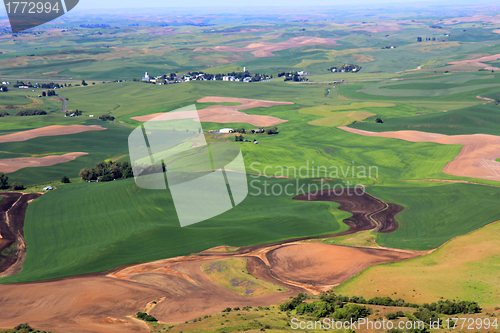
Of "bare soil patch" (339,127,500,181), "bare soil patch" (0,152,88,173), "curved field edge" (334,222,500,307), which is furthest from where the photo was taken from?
"bare soil patch" (0,152,88,173)

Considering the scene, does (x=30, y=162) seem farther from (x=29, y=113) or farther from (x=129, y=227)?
(x=29, y=113)

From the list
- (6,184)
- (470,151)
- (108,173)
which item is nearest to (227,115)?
(108,173)

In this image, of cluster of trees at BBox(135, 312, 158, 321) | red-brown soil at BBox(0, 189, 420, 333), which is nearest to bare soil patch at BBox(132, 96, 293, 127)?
red-brown soil at BBox(0, 189, 420, 333)

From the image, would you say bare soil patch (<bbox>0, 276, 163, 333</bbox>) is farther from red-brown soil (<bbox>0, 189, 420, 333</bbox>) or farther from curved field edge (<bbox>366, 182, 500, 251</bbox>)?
curved field edge (<bbox>366, 182, 500, 251</bbox>)

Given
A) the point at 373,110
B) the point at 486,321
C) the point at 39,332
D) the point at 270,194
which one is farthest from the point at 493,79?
the point at 39,332

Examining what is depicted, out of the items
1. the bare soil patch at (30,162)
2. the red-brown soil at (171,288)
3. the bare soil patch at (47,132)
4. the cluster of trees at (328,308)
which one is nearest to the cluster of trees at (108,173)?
the bare soil patch at (30,162)
